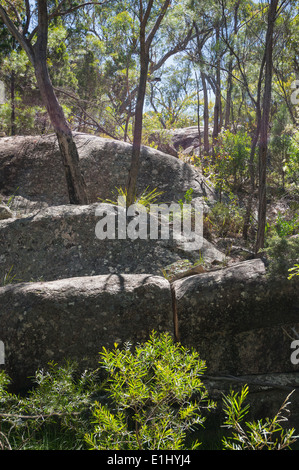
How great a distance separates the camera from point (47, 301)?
2.92 m

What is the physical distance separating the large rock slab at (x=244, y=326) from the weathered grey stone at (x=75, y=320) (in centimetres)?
21

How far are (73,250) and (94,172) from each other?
296 centimetres

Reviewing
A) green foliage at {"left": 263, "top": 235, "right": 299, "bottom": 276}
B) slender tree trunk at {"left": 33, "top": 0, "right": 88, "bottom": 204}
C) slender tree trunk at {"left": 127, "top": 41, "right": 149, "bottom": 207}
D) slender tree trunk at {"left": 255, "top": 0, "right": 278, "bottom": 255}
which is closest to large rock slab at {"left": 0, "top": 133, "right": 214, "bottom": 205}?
slender tree trunk at {"left": 33, "top": 0, "right": 88, "bottom": 204}

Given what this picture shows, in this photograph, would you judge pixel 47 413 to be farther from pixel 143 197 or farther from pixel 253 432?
pixel 143 197

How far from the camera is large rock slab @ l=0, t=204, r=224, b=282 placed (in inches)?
186

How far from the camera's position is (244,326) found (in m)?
2.88

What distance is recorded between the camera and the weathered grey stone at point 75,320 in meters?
2.78

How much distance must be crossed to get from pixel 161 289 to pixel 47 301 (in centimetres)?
82

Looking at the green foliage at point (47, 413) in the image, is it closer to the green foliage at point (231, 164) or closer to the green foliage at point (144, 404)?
the green foliage at point (144, 404)
